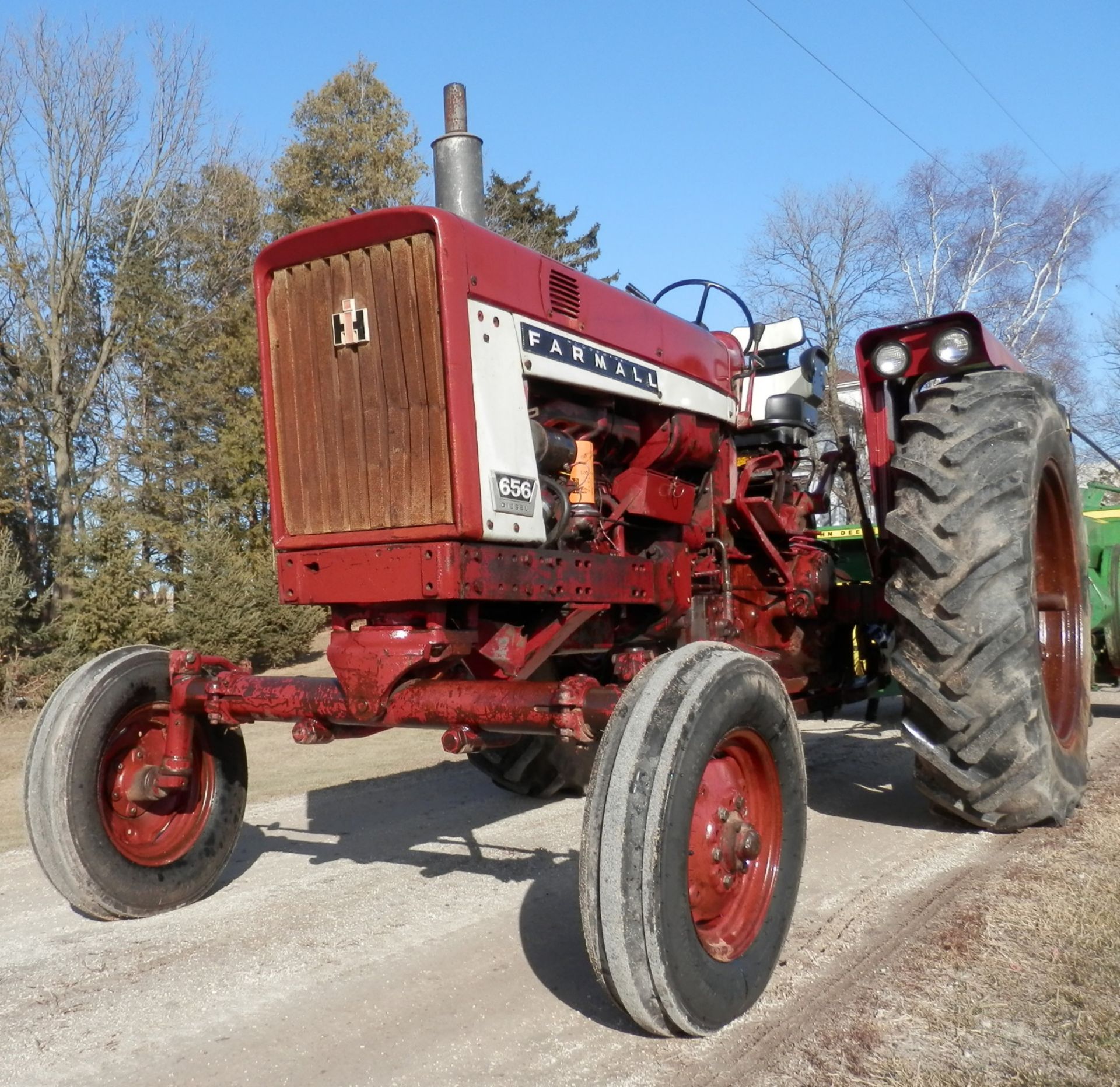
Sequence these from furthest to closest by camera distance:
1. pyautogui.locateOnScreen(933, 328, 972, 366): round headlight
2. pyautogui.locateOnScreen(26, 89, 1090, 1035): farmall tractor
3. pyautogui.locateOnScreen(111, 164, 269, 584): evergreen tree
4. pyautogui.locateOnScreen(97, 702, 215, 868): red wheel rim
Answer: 1. pyautogui.locateOnScreen(111, 164, 269, 584): evergreen tree
2. pyautogui.locateOnScreen(933, 328, 972, 366): round headlight
3. pyautogui.locateOnScreen(97, 702, 215, 868): red wheel rim
4. pyautogui.locateOnScreen(26, 89, 1090, 1035): farmall tractor

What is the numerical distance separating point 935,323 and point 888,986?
3032 mm

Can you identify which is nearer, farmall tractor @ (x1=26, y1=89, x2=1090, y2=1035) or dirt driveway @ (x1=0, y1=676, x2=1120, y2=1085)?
dirt driveway @ (x1=0, y1=676, x2=1120, y2=1085)

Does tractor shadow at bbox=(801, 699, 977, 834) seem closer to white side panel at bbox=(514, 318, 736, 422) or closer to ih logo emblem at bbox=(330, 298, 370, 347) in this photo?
white side panel at bbox=(514, 318, 736, 422)

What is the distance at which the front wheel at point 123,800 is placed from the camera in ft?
11.9

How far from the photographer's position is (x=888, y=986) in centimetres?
299

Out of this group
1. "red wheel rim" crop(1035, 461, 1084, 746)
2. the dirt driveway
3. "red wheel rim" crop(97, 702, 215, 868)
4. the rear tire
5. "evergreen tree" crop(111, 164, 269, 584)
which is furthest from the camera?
"evergreen tree" crop(111, 164, 269, 584)

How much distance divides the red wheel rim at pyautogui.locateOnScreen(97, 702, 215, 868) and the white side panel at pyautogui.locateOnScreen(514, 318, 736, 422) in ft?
6.01

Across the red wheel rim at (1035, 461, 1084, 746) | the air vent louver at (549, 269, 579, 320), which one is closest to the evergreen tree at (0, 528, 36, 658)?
the air vent louver at (549, 269, 579, 320)

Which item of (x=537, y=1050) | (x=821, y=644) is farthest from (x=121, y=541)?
(x=537, y=1050)

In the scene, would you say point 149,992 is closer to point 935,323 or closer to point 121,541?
point 935,323

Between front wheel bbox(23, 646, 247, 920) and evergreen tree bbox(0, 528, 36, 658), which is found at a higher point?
evergreen tree bbox(0, 528, 36, 658)

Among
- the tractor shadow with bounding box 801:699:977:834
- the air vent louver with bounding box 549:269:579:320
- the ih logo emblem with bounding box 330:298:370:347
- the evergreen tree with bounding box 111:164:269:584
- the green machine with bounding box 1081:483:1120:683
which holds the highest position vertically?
the evergreen tree with bounding box 111:164:269:584

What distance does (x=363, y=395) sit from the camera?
3.50 meters

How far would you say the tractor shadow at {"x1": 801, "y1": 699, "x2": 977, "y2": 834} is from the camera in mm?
4992
